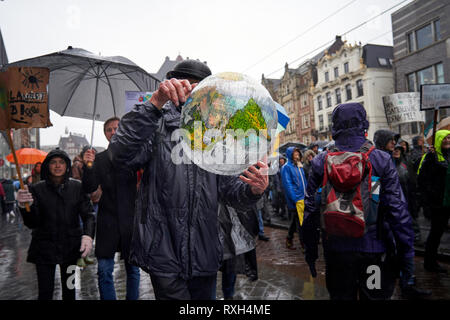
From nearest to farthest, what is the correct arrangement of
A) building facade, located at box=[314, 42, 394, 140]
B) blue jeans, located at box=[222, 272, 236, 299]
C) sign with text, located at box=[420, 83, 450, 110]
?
1. blue jeans, located at box=[222, 272, 236, 299]
2. sign with text, located at box=[420, 83, 450, 110]
3. building facade, located at box=[314, 42, 394, 140]

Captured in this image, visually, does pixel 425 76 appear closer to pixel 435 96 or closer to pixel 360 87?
pixel 360 87

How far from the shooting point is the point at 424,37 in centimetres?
2070

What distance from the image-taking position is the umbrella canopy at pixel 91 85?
12.6 ft

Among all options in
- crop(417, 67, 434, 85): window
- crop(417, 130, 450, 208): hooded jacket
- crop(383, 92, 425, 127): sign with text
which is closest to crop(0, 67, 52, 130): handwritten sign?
Result: crop(417, 130, 450, 208): hooded jacket

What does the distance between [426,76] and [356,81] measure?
11061mm

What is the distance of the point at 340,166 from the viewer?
7.55ft

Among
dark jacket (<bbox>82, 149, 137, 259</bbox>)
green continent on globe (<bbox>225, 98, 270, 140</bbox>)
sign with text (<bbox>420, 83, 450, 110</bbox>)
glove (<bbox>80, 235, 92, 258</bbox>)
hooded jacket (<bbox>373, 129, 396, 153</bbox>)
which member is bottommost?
glove (<bbox>80, 235, 92, 258</bbox>)

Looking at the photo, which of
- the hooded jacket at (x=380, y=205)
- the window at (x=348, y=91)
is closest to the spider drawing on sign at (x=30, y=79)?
the hooded jacket at (x=380, y=205)

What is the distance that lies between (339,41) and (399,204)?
39.4m

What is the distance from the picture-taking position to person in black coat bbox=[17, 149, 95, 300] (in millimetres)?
2822

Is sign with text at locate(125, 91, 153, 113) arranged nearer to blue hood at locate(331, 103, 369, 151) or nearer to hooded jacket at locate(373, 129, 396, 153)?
blue hood at locate(331, 103, 369, 151)

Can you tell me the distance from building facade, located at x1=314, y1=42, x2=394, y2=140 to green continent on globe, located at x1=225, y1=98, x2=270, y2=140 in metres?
30.8

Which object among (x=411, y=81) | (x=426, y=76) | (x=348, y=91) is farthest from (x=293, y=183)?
(x=348, y=91)

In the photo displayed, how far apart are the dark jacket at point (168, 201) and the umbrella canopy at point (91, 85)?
219cm
